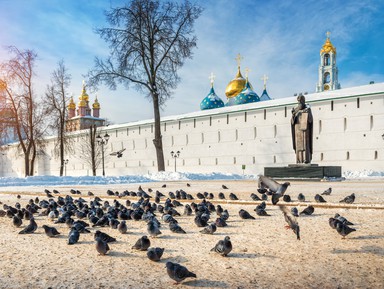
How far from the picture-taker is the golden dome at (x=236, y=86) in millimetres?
46625

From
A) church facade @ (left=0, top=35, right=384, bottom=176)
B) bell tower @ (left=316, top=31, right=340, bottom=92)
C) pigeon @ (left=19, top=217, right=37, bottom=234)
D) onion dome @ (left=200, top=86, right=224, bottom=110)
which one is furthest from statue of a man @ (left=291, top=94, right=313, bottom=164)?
bell tower @ (left=316, top=31, right=340, bottom=92)

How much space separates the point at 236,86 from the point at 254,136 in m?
15.1

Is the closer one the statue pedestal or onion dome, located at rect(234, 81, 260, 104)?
the statue pedestal

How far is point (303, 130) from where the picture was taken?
1478cm

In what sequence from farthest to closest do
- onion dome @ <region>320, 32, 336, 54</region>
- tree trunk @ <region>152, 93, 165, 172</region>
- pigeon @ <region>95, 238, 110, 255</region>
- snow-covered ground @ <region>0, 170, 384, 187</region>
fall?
onion dome @ <region>320, 32, 336, 54</region> → tree trunk @ <region>152, 93, 165, 172</region> → snow-covered ground @ <region>0, 170, 384, 187</region> → pigeon @ <region>95, 238, 110, 255</region>

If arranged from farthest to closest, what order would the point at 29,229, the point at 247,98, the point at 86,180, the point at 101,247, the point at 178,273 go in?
the point at 247,98
the point at 86,180
the point at 29,229
the point at 101,247
the point at 178,273

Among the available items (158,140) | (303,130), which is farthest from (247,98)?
(303,130)

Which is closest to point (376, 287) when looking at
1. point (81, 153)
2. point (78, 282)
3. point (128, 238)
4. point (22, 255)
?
point (78, 282)

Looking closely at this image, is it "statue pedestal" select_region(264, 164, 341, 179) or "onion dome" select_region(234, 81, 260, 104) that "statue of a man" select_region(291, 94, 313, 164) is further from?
"onion dome" select_region(234, 81, 260, 104)

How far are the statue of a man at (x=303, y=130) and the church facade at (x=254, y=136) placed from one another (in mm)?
15118

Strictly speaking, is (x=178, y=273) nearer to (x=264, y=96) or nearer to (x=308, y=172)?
(x=308, y=172)

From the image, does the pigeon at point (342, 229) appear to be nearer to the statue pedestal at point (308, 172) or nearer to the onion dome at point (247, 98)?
the statue pedestal at point (308, 172)

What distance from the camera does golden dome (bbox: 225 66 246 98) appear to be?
153ft

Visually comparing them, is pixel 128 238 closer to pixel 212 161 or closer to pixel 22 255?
pixel 22 255
